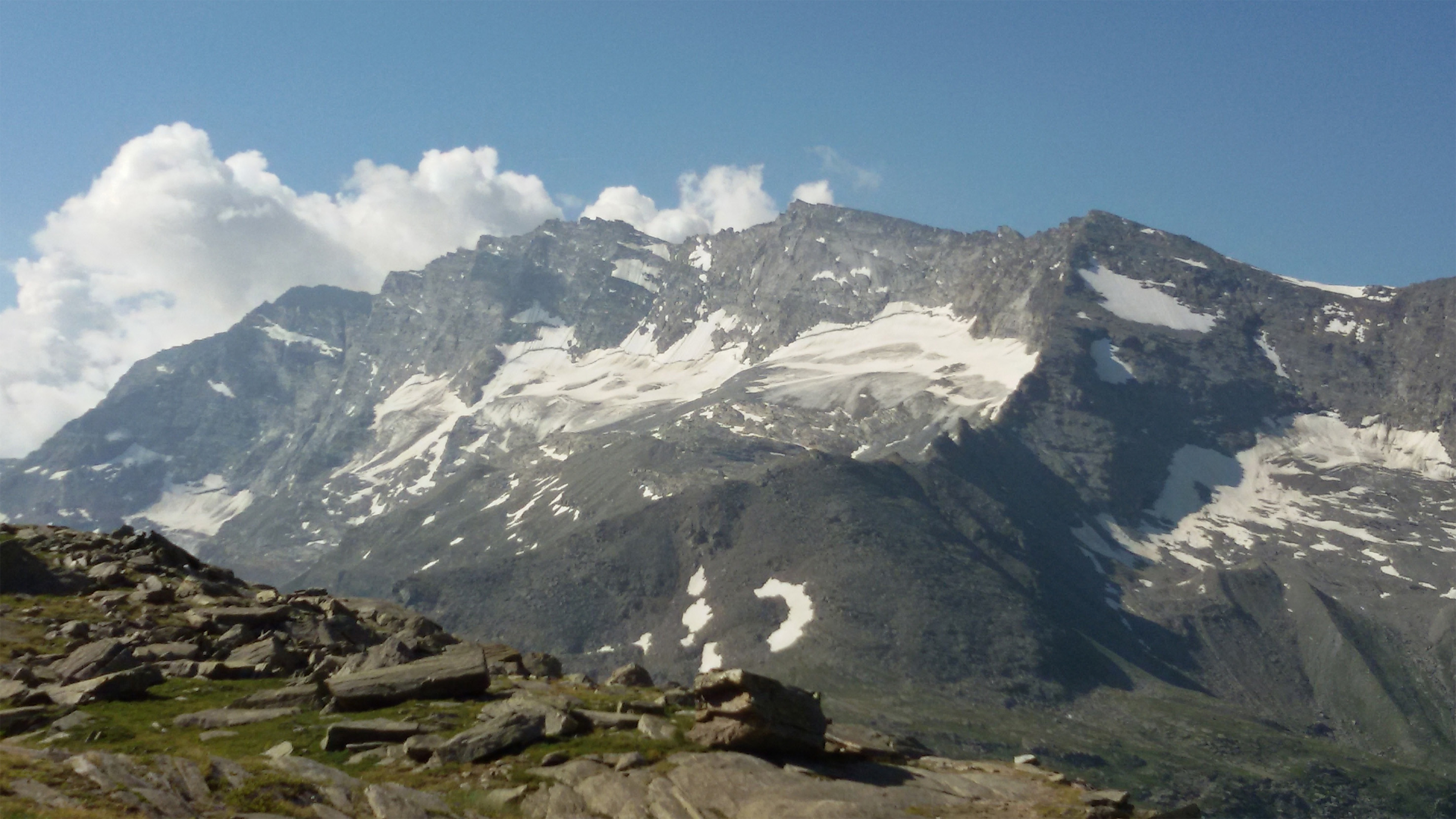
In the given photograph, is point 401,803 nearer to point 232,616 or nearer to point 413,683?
point 413,683

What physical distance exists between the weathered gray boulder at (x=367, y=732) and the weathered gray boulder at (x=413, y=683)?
3218 millimetres

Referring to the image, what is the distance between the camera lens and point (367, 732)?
35531 mm

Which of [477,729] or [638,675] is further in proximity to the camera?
[638,675]

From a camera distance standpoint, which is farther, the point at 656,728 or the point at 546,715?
the point at 656,728

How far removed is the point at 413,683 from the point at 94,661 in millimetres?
12909

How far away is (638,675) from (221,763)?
30259 millimetres

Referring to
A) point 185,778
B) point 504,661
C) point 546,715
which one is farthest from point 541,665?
point 185,778

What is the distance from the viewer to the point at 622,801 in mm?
31484

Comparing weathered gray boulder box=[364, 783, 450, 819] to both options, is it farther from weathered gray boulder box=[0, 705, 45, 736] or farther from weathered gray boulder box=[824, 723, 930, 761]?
weathered gray boulder box=[824, 723, 930, 761]

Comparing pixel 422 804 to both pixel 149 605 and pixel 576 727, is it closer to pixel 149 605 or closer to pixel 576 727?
pixel 576 727

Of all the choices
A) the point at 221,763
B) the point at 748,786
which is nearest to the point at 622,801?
the point at 748,786

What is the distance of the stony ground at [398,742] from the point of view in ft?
96.2

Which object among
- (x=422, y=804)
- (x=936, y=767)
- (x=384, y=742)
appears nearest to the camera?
(x=422, y=804)

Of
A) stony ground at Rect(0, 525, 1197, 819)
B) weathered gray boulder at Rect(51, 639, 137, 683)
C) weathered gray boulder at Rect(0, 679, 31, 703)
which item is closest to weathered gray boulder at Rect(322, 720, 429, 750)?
stony ground at Rect(0, 525, 1197, 819)
